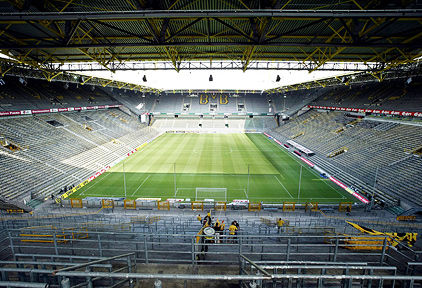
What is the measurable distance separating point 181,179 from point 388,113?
93.5 ft

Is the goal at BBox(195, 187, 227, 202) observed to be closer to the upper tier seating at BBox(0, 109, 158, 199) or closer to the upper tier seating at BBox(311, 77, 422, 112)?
the upper tier seating at BBox(0, 109, 158, 199)

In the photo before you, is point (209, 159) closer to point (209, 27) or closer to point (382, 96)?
point (209, 27)

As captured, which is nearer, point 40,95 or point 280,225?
point 280,225

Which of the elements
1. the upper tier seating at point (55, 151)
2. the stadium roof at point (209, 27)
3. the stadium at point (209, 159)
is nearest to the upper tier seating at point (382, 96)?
the stadium at point (209, 159)

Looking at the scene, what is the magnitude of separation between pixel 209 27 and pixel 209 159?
72.8 ft

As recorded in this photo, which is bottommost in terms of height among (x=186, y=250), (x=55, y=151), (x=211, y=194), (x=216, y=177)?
(x=211, y=194)

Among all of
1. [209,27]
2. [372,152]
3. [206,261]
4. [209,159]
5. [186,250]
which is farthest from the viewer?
[209,159]

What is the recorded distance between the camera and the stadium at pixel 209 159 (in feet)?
18.4

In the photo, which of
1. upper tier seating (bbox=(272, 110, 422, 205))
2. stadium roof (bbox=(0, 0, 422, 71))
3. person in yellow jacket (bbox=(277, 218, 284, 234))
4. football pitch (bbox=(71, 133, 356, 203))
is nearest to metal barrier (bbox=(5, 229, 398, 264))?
person in yellow jacket (bbox=(277, 218, 284, 234))

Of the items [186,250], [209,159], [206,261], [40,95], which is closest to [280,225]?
[186,250]

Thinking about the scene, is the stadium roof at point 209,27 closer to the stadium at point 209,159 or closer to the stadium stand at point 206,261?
the stadium at point 209,159

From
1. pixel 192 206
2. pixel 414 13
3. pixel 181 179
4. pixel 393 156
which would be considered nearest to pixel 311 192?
pixel 393 156

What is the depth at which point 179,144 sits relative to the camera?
4112 cm

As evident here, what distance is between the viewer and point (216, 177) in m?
24.4
